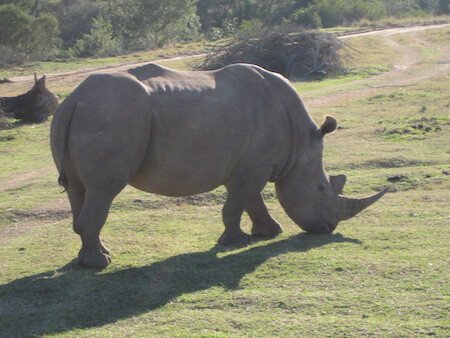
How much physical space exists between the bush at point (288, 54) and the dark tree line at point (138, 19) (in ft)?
16.2

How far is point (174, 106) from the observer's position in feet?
29.7

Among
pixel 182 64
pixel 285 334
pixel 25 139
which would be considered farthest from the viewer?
pixel 182 64

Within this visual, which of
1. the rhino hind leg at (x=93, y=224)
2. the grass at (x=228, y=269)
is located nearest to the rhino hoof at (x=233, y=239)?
the grass at (x=228, y=269)

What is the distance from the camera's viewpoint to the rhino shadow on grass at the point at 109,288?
757 cm

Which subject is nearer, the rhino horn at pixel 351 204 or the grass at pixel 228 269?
the grass at pixel 228 269

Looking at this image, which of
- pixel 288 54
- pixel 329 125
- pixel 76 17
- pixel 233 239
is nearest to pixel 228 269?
pixel 233 239

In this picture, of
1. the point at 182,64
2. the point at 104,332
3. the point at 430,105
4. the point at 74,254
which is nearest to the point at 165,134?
the point at 74,254

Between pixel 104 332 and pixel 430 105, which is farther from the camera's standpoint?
pixel 430 105

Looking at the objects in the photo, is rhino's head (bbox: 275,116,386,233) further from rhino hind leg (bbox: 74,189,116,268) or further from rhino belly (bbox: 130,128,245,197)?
rhino hind leg (bbox: 74,189,116,268)

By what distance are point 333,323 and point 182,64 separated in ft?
81.2

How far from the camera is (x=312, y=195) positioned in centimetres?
1011

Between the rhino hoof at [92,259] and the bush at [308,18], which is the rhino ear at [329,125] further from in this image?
the bush at [308,18]

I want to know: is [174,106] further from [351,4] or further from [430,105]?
[351,4]

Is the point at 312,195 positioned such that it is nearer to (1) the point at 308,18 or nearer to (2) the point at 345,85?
(2) the point at 345,85
